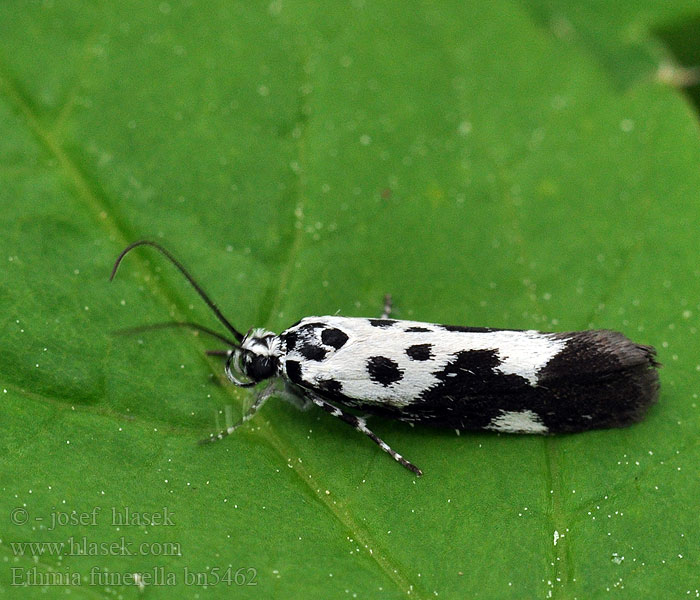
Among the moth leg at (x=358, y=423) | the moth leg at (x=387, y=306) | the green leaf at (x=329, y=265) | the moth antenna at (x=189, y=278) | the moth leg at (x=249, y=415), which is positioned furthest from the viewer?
the moth leg at (x=387, y=306)

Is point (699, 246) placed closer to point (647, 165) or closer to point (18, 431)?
point (647, 165)

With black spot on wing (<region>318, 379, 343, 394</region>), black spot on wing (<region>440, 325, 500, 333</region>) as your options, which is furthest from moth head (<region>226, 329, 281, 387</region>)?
black spot on wing (<region>440, 325, 500, 333</region>)

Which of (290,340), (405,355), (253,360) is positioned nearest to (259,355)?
(253,360)

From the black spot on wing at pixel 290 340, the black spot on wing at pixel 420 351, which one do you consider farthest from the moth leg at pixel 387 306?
the black spot on wing at pixel 290 340

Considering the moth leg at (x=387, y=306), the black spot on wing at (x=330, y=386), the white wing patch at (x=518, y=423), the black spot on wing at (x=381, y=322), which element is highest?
the moth leg at (x=387, y=306)

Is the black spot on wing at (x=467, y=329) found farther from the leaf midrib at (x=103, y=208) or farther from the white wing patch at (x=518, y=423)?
the leaf midrib at (x=103, y=208)

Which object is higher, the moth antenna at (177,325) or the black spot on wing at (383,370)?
the moth antenna at (177,325)

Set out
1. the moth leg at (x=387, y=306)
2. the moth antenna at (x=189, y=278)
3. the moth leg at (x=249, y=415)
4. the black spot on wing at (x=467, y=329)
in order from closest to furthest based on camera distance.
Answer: the moth leg at (x=249, y=415) → the moth antenna at (x=189, y=278) → the black spot on wing at (x=467, y=329) → the moth leg at (x=387, y=306)

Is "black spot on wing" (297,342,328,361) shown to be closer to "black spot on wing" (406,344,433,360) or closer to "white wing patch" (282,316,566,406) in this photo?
"white wing patch" (282,316,566,406)
